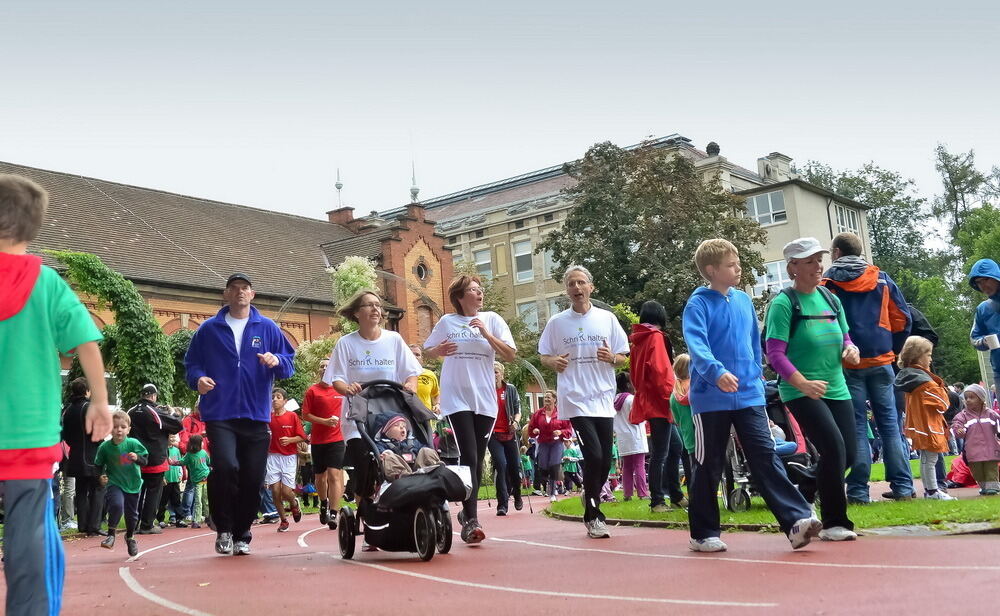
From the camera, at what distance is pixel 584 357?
1057 cm

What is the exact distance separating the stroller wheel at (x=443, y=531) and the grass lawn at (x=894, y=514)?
2697 mm

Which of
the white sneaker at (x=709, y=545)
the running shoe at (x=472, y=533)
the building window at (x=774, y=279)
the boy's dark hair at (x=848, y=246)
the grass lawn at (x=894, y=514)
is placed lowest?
the white sneaker at (x=709, y=545)

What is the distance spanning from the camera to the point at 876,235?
92.9 metres

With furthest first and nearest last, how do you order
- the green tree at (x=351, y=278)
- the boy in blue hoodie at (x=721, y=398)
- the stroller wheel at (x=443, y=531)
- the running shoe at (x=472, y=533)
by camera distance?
the green tree at (x=351, y=278)
the running shoe at (x=472, y=533)
the stroller wheel at (x=443, y=531)
the boy in blue hoodie at (x=721, y=398)

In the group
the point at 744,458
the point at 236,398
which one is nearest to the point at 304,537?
the point at 236,398

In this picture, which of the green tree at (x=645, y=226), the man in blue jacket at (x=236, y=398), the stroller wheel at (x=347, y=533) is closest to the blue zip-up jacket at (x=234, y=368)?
the man in blue jacket at (x=236, y=398)

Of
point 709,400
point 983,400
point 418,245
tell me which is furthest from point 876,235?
point 709,400

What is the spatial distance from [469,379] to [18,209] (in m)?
5.80

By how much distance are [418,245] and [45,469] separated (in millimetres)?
61293

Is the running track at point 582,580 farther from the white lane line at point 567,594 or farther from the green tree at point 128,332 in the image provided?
the green tree at point 128,332

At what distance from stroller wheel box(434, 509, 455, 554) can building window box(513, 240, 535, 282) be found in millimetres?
69537

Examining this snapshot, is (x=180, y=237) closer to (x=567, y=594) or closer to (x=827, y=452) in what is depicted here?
(x=827, y=452)

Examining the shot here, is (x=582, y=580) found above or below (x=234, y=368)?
below

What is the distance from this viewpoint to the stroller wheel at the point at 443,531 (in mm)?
9211
